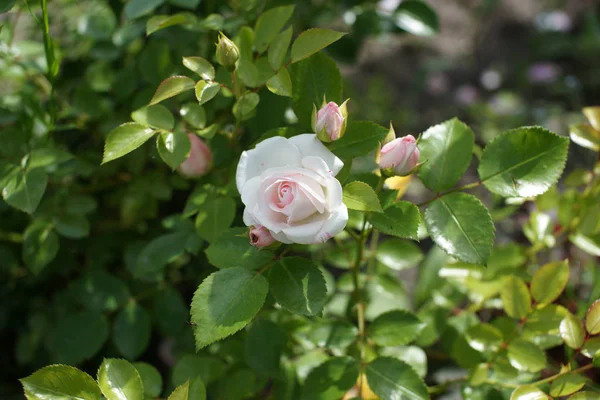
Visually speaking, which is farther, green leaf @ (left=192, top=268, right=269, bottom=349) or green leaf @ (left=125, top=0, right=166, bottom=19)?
green leaf @ (left=125, top=0, right=166, bottom=19)

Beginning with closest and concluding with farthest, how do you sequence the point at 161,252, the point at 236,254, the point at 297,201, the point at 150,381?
the point at 297,201
the point at 236,254
the point at 150,381
the point at 161,252

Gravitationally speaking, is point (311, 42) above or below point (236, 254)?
above

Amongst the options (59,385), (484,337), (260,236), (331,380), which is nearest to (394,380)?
(331,380)

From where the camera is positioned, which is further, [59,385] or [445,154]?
[445,154]

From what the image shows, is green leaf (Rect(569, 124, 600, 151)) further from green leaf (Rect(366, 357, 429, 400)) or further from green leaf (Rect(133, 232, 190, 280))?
green leaf (Rect(133, 232, 190, 280))

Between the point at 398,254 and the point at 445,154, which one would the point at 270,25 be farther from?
the point at 398,254

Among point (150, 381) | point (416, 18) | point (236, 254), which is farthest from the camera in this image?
point (416, 18)

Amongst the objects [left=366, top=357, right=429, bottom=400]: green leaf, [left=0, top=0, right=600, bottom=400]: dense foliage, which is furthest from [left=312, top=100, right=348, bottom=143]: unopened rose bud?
[left=366, top=357, right=429, bottom=400]: green leaf
